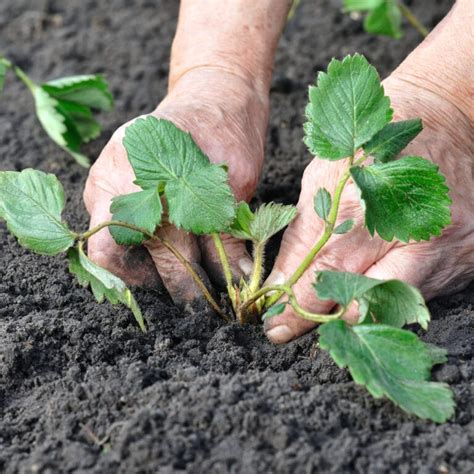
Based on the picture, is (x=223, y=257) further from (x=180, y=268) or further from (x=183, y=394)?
(x=183, y=394)

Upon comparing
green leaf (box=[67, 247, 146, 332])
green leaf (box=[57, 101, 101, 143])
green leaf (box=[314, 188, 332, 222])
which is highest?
green leaf (box=[314, 188, 332, 222])

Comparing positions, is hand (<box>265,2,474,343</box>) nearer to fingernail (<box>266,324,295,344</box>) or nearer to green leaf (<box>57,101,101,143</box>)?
fingernail (<box>266,324,295,344</box>)

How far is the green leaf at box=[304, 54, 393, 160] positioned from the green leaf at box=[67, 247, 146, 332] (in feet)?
1.33

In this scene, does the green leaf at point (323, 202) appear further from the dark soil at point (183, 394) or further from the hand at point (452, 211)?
the dark soil at point (183, 394)

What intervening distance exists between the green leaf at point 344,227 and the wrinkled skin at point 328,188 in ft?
0.39

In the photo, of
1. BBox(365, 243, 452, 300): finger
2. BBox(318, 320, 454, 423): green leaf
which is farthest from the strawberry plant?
BBox(365, 243, 452, 300): finger

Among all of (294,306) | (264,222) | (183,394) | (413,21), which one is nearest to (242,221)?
(264,222)

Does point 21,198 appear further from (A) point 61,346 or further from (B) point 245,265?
(B) point 245,265

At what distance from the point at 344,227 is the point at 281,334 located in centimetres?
28

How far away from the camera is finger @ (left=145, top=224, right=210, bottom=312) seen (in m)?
1.75

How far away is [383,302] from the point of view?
1.42 meters

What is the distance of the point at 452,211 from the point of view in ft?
5.48

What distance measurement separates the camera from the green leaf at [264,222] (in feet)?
5.29

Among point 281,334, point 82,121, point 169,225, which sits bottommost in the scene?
point 82,121
